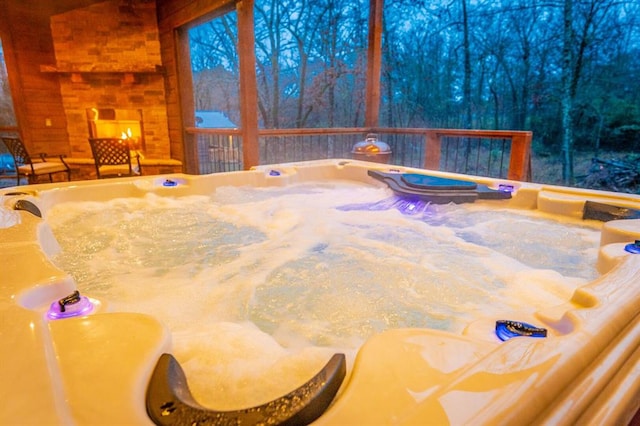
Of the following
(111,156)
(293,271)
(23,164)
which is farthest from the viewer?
(23,164)

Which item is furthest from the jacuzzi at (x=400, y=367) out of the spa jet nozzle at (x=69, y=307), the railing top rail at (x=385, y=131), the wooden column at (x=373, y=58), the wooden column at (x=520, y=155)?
the wooden column at (x=373, y=58)

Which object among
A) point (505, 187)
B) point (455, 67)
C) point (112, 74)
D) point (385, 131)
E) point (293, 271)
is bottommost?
point (293, 271)

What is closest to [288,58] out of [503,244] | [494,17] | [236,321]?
[494,17]

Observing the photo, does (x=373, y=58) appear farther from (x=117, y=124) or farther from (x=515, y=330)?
(x=515, y=330)

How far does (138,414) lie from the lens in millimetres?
540

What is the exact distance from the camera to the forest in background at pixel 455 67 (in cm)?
644

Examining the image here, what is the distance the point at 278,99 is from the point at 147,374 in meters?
8.43

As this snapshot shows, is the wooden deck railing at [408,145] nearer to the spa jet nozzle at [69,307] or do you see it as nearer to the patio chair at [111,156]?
the patio chair at [111,156]

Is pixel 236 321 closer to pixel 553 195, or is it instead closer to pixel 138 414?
pixel 138 414

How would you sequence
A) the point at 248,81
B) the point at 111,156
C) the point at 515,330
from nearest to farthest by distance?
the point at 515,330 → the point at 248,81 → the point at 111,156

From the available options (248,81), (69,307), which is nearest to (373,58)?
(248,81)

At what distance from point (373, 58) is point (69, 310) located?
4.38m

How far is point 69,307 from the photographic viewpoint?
0.88m

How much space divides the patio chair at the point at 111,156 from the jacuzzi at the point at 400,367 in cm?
342
